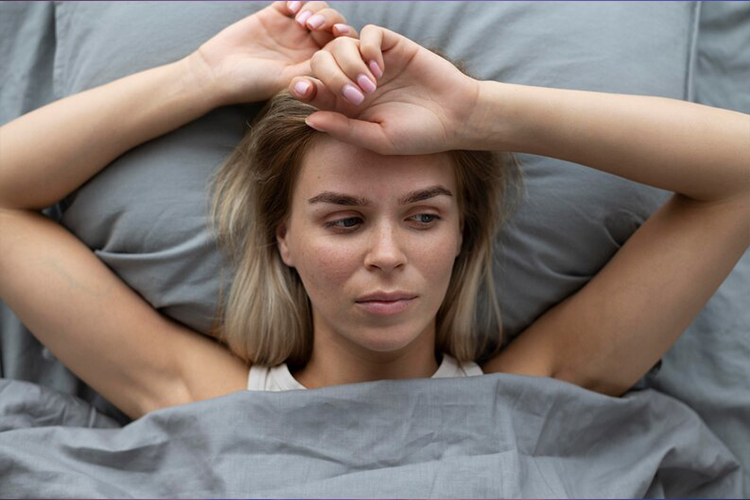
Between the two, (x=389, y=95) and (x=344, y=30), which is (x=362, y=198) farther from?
(x=344, y=30)

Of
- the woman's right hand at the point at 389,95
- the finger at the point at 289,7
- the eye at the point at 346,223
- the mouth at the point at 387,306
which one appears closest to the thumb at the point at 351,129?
the woman's right hand at the point at 389,95

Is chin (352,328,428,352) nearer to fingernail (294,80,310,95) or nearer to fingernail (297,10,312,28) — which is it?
fingernail (294,80,310,95)

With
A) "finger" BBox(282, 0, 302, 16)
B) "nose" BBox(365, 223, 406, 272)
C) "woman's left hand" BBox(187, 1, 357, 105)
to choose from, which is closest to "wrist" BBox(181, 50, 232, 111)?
"woman's left hand" BBox(187, 1, 357, 105)

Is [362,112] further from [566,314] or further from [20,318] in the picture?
[20,318]

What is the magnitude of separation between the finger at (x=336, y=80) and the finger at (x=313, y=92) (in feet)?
0.07

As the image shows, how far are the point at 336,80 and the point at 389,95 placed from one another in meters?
0.13

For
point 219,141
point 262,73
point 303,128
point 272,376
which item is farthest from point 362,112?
point 272,376

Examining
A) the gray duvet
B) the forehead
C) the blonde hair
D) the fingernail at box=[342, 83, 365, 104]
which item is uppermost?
the fingernail at box=[342, 83, 365, 104]

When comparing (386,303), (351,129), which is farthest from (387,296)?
(351,129)

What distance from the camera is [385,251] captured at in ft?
4.28

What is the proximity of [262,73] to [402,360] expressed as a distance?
50 cm

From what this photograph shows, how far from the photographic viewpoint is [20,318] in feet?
5.05

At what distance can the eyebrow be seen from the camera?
4.35ft

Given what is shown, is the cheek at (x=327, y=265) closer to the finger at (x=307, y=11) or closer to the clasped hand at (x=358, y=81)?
the clasped hand at (x=358, y=81)
